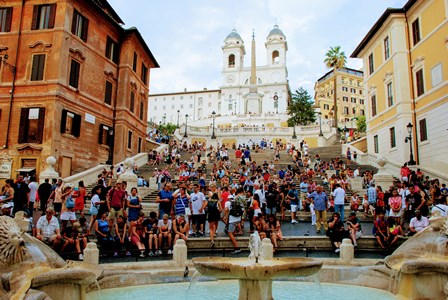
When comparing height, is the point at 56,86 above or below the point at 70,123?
above

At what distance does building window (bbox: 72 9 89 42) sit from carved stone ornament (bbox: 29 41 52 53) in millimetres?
2075

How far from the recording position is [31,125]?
22.3m

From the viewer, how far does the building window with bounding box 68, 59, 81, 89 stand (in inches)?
939

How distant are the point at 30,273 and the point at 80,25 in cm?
2370

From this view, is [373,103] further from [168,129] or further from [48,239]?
[168,129]

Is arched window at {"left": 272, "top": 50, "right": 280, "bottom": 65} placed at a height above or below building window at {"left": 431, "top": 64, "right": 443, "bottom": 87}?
above

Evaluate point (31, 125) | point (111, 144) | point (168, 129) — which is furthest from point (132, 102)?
point (168, 129)

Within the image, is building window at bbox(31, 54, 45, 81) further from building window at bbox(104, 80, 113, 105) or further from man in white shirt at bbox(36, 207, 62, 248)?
man in white shirt at bbox(36, 207, 62, 248)

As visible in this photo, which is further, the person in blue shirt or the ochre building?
the ochre building

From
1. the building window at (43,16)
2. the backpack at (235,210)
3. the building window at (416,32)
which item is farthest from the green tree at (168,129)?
the backpack at (235,210)

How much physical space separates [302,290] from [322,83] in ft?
346

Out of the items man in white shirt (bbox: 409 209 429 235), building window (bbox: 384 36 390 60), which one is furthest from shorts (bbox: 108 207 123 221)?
building window (bbox: 384 36 390 60)

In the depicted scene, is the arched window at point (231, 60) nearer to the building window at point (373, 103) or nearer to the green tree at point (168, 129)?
the green tree at point (168, 129)

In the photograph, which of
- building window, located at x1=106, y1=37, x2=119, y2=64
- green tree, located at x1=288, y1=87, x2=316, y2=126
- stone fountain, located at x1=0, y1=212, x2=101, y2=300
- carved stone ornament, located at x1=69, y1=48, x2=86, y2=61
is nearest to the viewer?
stone fountain, located at x1=0, y1=212, x2=101, y2=300
